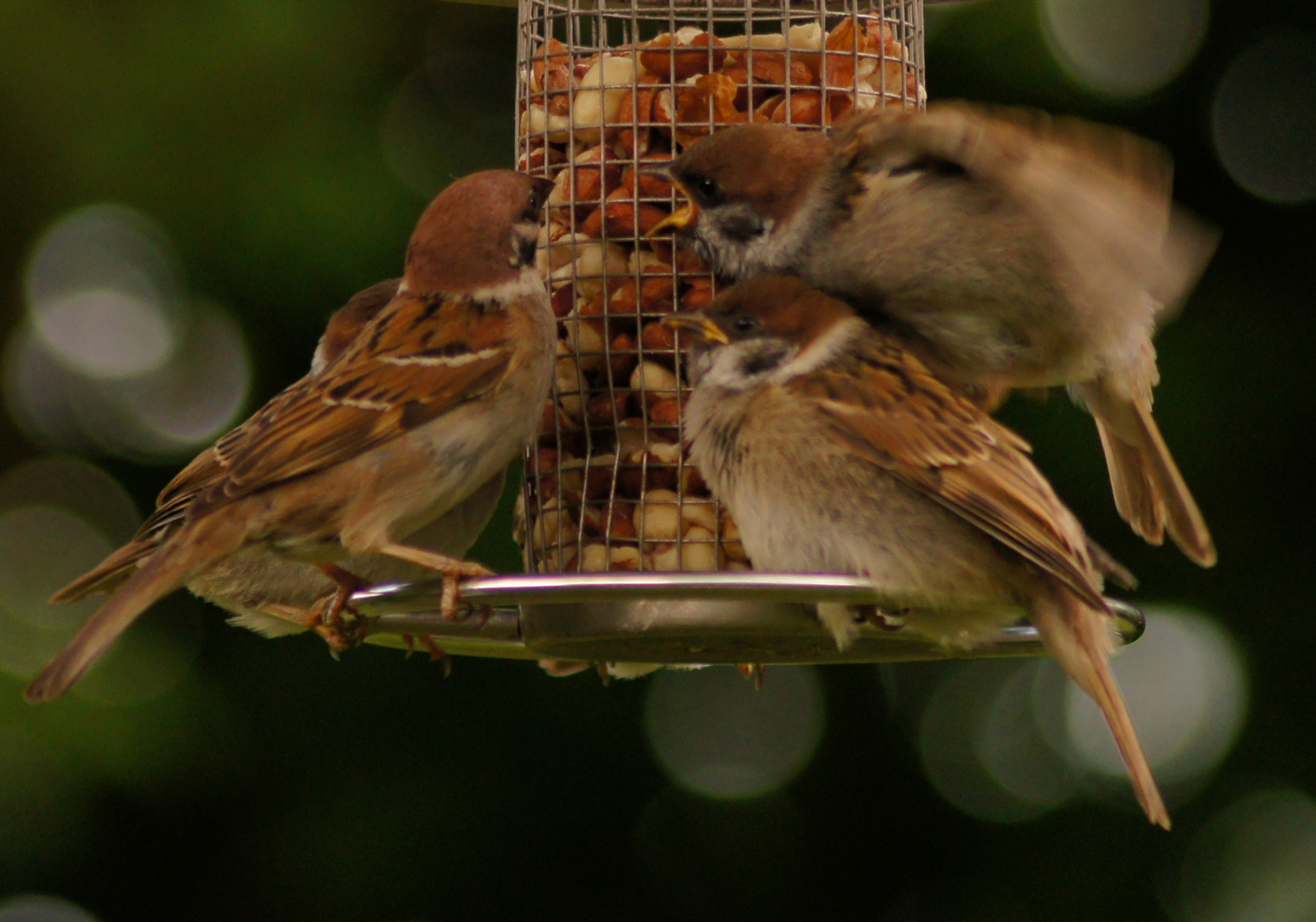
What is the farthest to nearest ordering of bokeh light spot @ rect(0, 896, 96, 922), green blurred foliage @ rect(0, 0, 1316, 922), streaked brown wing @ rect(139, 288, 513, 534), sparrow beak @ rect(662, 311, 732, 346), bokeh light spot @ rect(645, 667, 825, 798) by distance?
1. bokeh light spot @ rect(645, 667, 825, 798)
2. green blurred foliage @ rect(0, 0, 1316, 922)
3. bokeh light spot @ rect(0, 896, 96, 922)
4. streaked brown wing @ rect(139, 288, 513, 534)
5. sparrow beak @ rect(662, 311, 732, 346)

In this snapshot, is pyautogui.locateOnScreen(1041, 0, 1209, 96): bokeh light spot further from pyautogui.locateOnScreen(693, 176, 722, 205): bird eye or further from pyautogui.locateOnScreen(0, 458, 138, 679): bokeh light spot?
pyautogui.locateOnScreen(0, 458, 138, 679): bokeh light spot

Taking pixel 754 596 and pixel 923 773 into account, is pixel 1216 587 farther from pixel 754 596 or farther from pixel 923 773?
pixel 754 596

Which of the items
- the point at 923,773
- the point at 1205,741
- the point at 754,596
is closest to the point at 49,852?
the point at 923,773

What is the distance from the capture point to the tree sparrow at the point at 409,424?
2721 millimetres

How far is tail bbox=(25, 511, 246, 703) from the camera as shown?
241cm

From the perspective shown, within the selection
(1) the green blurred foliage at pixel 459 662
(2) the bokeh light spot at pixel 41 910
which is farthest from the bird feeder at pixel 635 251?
(2) the bokeh light spot at pixel 41 910

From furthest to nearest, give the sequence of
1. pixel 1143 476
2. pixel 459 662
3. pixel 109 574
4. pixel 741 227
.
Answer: pixel 459 662 < pixel 109 574 < pixel 1143 476 < pixel 741 227

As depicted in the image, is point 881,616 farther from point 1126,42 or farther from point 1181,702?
point 1126,42

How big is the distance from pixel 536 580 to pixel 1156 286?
860mm

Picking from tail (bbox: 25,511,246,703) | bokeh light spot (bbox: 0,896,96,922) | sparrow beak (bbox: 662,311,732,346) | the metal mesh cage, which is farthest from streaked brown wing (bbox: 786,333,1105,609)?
bokeh light spot (bbox: 0,896,96,922)

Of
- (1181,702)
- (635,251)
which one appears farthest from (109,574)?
(1181,702)

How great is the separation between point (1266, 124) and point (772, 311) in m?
1.70

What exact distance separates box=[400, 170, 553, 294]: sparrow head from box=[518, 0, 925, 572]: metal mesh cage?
0.11 m

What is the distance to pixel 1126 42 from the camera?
3.94m
